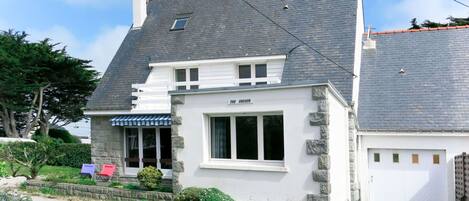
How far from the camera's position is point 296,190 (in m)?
16.2

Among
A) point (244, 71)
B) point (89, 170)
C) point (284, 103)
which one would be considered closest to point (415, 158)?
point (284, 103)

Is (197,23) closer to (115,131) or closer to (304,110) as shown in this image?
(115,131)

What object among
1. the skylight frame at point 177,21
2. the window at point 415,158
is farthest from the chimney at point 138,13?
the window at point 415,158

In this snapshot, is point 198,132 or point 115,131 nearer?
point 198,132

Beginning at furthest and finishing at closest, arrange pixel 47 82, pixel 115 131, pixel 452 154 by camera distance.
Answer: pixel 47 82 < pixel 115 131 < pixel 452 154

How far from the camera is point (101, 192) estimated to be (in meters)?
20.2

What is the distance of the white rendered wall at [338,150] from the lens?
1647cm

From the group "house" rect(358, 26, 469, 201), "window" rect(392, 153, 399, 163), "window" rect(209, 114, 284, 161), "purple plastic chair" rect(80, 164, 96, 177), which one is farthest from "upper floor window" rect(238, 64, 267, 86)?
"purple plastic chair" rect(80, 164, 96, 177)

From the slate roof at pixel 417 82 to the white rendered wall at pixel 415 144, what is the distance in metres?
0.31

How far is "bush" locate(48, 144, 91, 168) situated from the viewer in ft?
106

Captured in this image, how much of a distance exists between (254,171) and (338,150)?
3448 millimetres

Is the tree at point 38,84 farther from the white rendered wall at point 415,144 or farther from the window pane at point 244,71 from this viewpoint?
the white rendered wall at point 415,144

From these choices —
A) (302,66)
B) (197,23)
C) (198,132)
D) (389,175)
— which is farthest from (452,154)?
(197,23)

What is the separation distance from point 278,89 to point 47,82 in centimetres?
3564
